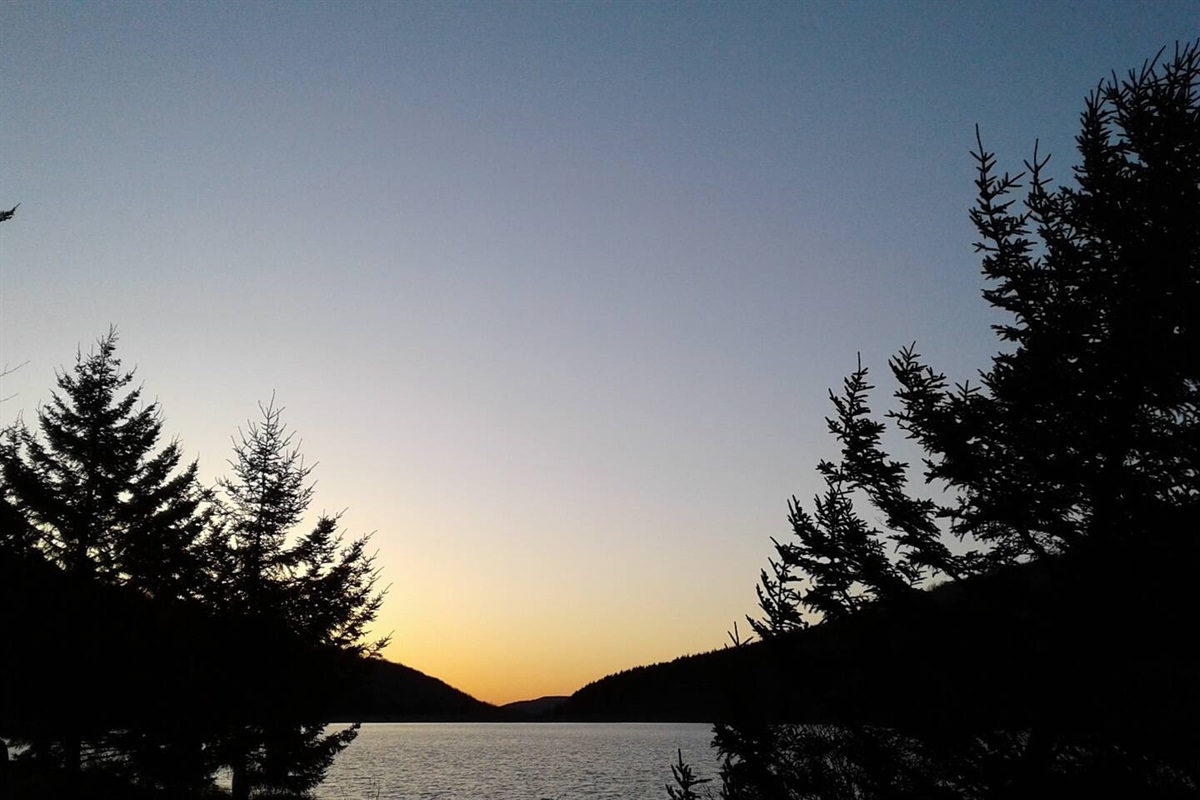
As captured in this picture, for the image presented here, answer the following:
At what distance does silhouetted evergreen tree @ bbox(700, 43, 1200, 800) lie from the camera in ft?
28.8

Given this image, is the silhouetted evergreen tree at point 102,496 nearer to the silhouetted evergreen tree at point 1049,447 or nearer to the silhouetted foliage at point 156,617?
the silhouetted foliage at point 156,617

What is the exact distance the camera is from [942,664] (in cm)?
976

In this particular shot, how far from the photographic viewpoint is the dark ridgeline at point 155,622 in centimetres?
2145

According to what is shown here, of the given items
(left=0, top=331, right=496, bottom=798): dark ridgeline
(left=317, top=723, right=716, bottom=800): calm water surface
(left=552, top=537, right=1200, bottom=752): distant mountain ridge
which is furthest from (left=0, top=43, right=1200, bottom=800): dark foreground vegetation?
(left=317, top=723, right=716, bottom=800): calm water surface

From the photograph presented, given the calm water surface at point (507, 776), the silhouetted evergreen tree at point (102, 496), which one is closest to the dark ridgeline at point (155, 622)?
the silhouetted evergreen tree at point (102, 496)

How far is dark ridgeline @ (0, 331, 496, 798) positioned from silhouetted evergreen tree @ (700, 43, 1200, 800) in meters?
16.5

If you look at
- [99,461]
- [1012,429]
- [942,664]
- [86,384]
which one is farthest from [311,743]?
[1012,429]

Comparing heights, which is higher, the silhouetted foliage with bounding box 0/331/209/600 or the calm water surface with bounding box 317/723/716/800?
the silhouetted foliage with bounding box 0/331/209/600

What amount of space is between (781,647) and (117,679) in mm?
18945

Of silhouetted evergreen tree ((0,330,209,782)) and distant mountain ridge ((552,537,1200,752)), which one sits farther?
silhouetted evergreen tree ((0,330,209,782))

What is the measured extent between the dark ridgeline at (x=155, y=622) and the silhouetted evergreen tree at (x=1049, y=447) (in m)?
16.5

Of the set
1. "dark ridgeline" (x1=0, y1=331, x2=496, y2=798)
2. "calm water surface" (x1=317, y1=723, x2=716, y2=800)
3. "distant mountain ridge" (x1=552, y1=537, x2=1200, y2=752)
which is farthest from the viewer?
"calm water surface" (x1=317, y1=723, x2=716, y2=800)

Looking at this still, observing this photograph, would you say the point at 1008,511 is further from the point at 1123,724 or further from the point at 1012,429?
the point at 1123,724

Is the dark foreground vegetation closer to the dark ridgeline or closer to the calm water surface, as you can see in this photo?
the dark ridgeline
